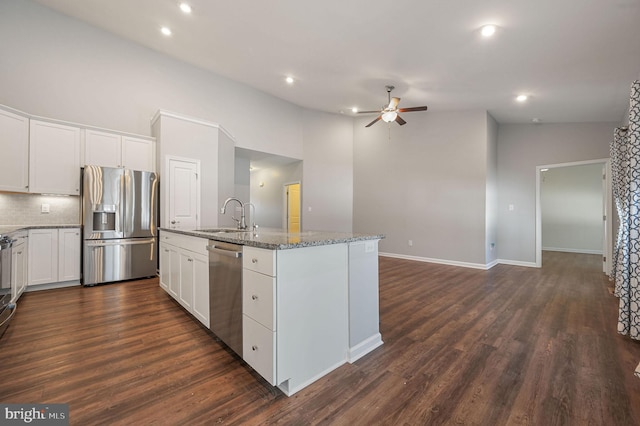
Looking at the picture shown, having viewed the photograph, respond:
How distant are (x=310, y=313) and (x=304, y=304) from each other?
0.27ft

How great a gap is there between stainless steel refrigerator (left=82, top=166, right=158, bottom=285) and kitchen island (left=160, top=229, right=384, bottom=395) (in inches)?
101

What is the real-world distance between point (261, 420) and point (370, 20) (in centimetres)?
384

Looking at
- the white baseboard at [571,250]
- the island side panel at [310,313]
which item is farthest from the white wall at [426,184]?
the island side panel at [310,313]

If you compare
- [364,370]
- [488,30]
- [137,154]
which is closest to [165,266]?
[137,154]

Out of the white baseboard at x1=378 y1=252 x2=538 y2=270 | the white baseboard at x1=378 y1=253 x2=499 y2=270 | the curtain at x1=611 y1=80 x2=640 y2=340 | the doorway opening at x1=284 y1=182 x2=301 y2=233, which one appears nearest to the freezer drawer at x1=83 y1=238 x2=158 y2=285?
the doorway opening at x1=284 y1=182 x2=301 y2=233

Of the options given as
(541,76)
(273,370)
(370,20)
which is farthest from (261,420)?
(541,76)

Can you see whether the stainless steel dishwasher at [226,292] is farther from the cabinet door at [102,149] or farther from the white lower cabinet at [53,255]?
the cabinet door at [102,149]

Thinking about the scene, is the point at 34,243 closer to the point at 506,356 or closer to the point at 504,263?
the point at 506,356

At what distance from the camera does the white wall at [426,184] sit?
5.39 m

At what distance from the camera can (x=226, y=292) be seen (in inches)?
78.1

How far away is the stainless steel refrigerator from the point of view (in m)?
3.82

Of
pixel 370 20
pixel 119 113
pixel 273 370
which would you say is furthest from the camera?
pixel 119 113

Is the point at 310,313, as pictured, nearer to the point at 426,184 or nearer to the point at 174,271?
the point at 174,271

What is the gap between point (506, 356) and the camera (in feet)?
6.81
